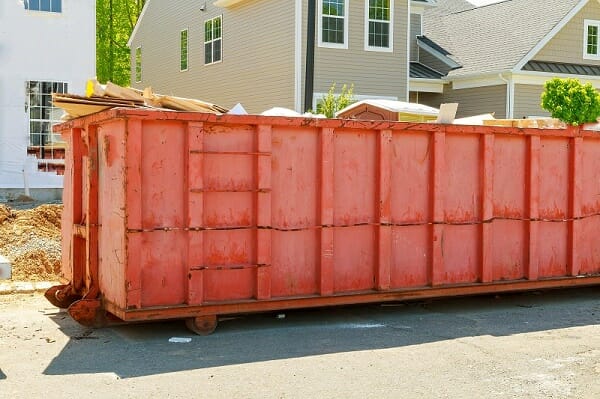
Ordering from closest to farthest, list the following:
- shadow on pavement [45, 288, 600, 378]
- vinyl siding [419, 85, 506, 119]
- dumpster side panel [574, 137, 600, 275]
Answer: shadow on pavement [45, 288, 600, 378]
dumpster side panel [574, 137, 600, 275]
vinyl siding [419, 85, 506, 119]

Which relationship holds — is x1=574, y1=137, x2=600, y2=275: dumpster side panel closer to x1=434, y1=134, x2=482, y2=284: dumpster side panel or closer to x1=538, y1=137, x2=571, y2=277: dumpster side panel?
x1=538, y1=137, x2=571, y2=277: dumpster side panel

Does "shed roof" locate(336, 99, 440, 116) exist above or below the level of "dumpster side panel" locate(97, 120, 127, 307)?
above

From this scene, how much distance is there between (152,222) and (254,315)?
1.76 metres

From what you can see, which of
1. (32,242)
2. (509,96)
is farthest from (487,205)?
(509,96)

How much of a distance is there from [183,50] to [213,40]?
8.67 feet

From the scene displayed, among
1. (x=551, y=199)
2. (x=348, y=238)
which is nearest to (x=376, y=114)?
(x=551, y=199)

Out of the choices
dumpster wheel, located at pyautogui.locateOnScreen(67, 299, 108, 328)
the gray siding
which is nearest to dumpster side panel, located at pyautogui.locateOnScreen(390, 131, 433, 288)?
dumpster wheel, located at pyautogui.locateOnScreen(67, 299, 108, 328)

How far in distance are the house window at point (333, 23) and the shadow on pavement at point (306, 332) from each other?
45.7 ft

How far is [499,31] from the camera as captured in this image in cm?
2834

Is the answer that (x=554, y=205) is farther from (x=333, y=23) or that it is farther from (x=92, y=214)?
(x=333, y=23)

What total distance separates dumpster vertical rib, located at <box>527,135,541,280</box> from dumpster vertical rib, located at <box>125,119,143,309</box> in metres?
4.66

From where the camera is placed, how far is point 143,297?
7.43 m

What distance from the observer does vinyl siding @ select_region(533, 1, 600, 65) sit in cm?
2667

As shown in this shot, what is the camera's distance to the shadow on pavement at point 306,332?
683 centimetres
